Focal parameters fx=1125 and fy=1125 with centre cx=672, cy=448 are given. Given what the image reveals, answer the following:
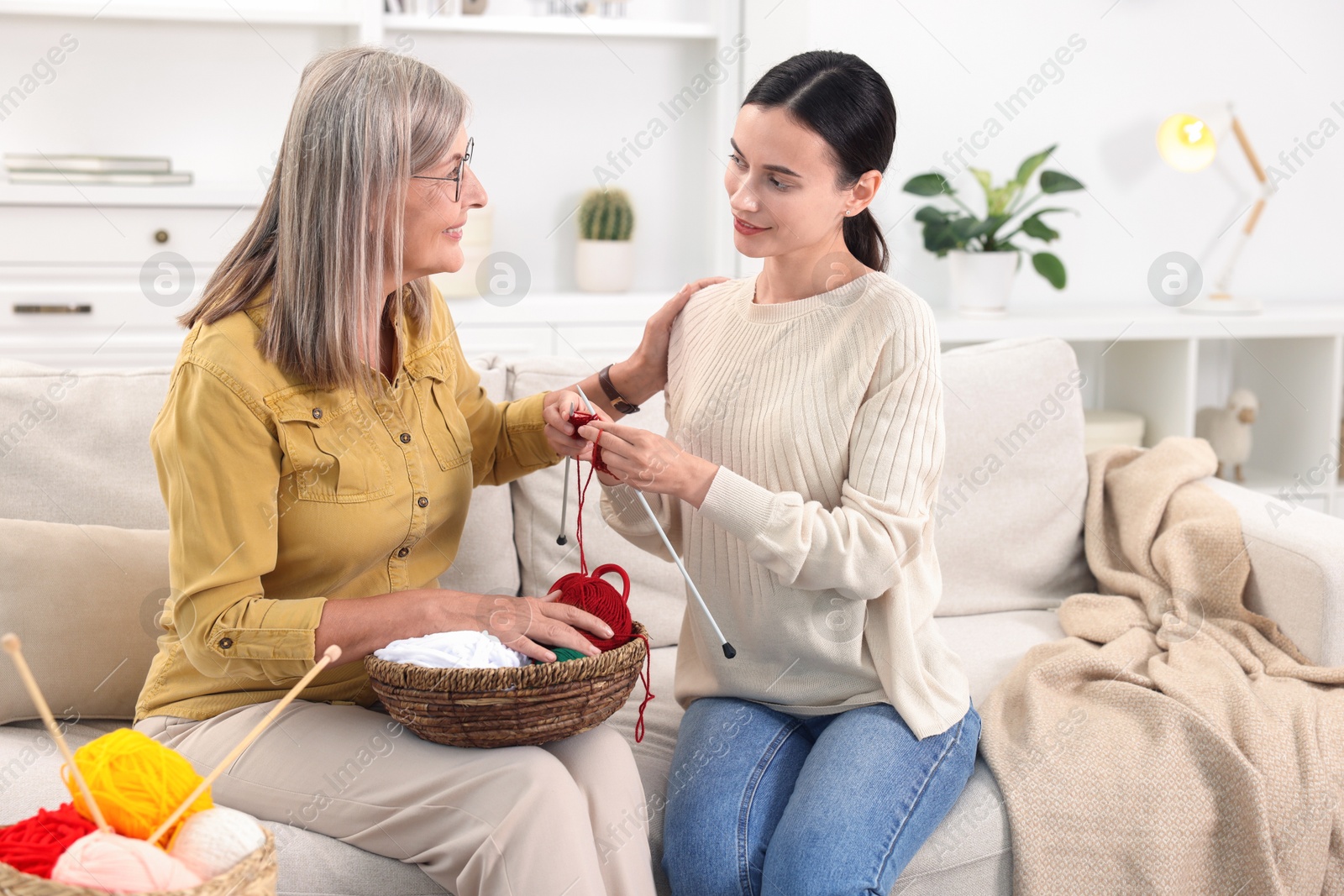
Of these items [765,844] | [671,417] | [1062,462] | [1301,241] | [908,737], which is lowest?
[765,844]

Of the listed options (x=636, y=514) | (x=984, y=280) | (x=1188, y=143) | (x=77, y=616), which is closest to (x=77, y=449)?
(x=77, y=616)

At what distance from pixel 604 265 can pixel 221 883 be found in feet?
8.07

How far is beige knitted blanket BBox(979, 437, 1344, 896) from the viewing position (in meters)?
1.43

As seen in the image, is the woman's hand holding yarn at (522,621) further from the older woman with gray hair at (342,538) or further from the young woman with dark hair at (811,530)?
the young woman with dark hair at (811,530)

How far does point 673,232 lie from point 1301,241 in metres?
1.88

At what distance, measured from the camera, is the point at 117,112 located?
300 centimetres

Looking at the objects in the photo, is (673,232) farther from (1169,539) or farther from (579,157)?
(1169,539)

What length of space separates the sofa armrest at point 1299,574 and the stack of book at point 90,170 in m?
2.58

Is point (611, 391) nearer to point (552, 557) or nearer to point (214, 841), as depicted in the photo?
point (552, 557)

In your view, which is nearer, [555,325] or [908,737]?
[908,737]

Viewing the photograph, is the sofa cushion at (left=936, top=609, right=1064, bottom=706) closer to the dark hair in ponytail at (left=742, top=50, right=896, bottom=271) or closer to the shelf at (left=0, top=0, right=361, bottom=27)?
the dark hair in ponytail at (left=742, top=50, right=896, bottom=271)

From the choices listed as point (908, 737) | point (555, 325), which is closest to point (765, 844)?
point (908, 737)

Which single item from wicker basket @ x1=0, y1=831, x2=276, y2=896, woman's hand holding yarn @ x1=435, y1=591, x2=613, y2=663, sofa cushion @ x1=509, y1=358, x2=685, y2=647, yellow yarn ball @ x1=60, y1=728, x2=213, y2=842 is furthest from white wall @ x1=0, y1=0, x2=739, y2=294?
wicker basket @ x1=0, y1=831, x2=276, y2=896

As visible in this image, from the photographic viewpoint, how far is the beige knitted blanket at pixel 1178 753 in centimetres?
143
